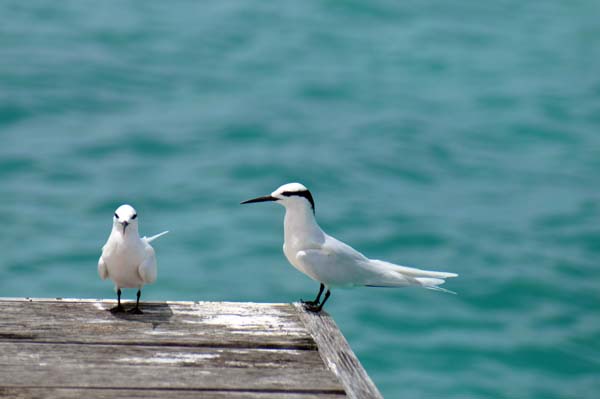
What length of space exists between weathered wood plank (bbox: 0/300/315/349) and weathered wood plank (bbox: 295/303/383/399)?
0.14 feet

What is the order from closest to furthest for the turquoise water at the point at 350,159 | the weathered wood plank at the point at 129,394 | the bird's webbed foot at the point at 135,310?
the weathered wood plank at the point at 129,394
the bird's webbed foot at the point at 135,310
the turquoise water at the point at 350,159

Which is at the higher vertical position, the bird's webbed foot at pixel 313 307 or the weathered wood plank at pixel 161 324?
the bird's webbed foot at pixel 313 307

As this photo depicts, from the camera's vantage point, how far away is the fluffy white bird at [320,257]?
396cm

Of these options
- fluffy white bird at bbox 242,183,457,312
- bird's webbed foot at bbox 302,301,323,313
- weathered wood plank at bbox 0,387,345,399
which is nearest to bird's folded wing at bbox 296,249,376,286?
fluffy white bird at bbox 242,183,457,312

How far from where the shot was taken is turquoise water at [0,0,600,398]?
8.52 m

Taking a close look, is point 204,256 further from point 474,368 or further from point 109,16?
point 109,16

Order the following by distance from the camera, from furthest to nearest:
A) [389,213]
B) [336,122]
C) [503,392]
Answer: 1. [336,122]
2. [389,213]
3. [503,392]

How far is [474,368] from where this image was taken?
7.99 metres

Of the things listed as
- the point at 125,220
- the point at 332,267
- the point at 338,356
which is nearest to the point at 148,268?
the point at 125,220

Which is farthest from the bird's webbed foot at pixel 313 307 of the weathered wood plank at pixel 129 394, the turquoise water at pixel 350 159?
the turquoise water at pixel 350 159

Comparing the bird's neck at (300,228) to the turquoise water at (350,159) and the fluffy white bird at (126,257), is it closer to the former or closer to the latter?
the fluffy white bird at (126,257)

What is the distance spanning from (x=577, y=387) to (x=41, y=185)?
A: 17.4 ft

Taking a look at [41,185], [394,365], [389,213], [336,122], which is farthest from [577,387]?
[41,185]

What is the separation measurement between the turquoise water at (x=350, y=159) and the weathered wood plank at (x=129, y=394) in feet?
15.9
